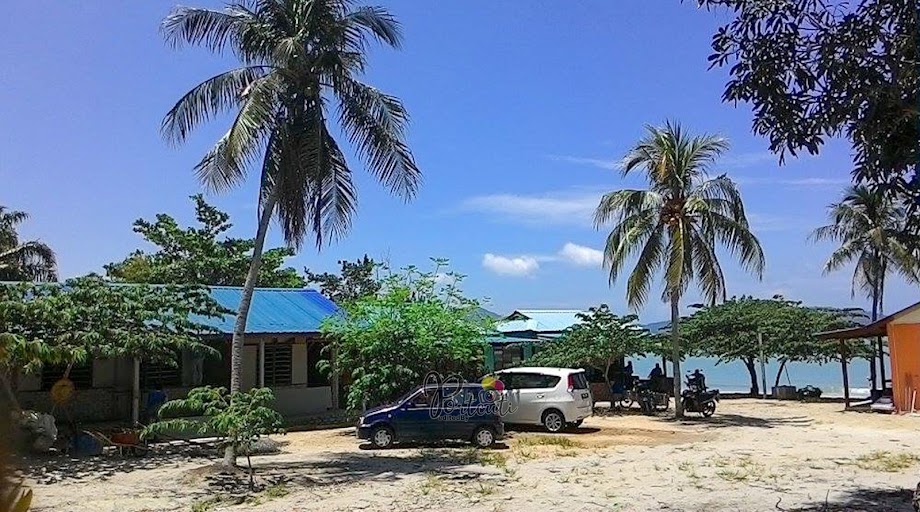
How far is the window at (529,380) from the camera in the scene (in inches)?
752

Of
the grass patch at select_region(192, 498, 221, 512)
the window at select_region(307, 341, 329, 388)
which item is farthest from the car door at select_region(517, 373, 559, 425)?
the grass patch at select_region(192, 498, 221, 512)

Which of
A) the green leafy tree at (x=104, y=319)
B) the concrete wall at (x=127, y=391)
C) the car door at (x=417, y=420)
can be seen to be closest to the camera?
the green leafy tree at (x=104, y=319)

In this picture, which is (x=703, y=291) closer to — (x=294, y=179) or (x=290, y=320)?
(x=290, y=320)

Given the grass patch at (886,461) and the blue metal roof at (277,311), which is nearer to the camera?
the grass patch at (886,461)

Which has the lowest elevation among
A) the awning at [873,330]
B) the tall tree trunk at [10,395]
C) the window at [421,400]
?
the window at [421,400]

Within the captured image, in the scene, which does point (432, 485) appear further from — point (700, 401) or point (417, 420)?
point (700, 401)

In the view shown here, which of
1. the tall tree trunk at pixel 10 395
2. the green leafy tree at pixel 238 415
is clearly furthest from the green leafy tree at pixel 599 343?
the tall tree trunk at pixel 10 395

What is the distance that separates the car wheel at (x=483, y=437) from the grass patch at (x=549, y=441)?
863 millimetres

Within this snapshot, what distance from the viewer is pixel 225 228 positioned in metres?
35.2

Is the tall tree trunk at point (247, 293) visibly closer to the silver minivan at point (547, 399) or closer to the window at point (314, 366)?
the silver minivan at point (547, 399)

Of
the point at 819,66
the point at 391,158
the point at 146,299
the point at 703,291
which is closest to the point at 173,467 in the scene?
the point at 146,299

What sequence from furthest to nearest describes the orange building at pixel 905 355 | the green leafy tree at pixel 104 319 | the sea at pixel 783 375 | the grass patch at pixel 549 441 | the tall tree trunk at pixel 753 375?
the sea at pixel 783 375 → the tall tree trunk at pixel 753 375 → the orange building at pixel 905 355 → the grass patch at pixel 549 441 → the green leafy tree at pixel 104 319

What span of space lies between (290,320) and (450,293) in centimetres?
457

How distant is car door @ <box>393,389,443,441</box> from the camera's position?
16094mm
